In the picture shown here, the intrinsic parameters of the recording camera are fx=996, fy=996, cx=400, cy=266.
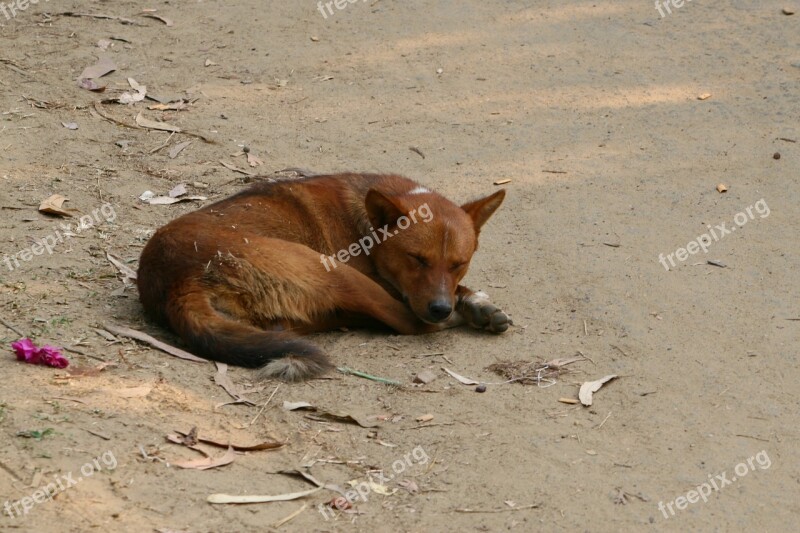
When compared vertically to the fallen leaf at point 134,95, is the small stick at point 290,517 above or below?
above

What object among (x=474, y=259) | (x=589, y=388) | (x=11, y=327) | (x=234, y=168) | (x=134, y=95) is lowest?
(x=474, y=259)

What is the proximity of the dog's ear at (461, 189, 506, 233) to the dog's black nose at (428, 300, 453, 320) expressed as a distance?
0.86 meters

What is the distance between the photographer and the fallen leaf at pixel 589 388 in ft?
18.1

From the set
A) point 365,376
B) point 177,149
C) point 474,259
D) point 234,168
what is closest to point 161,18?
point 177,149

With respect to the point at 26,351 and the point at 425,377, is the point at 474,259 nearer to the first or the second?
the point at 425,377

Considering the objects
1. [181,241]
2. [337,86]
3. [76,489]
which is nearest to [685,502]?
[76,489]

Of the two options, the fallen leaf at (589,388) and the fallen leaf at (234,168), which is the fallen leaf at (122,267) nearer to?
the fallen leaf at (234,168)

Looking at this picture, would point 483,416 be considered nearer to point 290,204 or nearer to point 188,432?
point 188,432

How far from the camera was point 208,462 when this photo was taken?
455 centimetres

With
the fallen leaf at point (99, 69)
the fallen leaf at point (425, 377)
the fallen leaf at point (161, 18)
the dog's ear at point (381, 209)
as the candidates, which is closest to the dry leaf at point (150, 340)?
the fallen leaf at point (425, 377)

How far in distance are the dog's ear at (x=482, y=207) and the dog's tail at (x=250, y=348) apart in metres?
1.75

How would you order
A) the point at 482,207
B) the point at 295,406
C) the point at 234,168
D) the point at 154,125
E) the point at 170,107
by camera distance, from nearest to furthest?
the point at 295,406 → the point at 482,207 → the point at 234,168 → the point at 154,125 → the point at 170,107

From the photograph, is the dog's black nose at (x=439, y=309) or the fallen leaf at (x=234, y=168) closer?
the dog's black nose at (x=439, y=309)

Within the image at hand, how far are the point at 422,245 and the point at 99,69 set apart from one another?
16.0 feet
